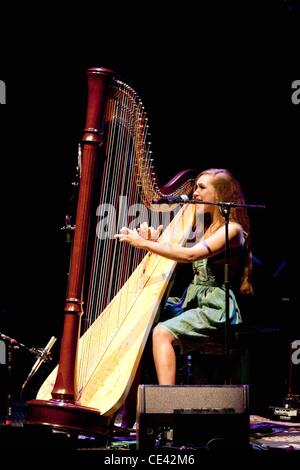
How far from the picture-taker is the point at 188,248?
3.92m

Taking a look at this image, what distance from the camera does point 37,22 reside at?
5551mm

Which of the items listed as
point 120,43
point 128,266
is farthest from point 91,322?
point 120,43

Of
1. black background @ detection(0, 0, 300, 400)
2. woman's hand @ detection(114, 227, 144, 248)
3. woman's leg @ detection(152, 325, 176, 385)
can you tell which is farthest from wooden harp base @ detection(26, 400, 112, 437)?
black background @ detection(0, 0, 300, 400)

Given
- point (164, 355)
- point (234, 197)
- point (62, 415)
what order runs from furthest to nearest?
1. point (234, 197)
2. point (164, 355)
3. point (62, 415)

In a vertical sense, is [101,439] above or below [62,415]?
below

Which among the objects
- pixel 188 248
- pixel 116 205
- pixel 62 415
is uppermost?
pixel 116 205

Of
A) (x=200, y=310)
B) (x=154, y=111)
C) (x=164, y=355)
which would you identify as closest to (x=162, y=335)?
(x=164, y=355)

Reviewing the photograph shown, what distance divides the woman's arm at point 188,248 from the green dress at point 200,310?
0.20 metres

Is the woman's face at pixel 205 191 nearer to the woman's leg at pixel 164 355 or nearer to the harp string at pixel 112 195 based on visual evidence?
the harp string at pixel 112 195

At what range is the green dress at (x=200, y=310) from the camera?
158 inches

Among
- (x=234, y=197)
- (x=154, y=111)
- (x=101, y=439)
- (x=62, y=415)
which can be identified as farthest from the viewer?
(x=154, y=111)

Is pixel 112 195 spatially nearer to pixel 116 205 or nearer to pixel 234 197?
pixel 116 205

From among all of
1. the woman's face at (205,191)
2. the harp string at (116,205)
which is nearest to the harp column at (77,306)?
the harp string at (116,205)

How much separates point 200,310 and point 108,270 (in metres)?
0.66
